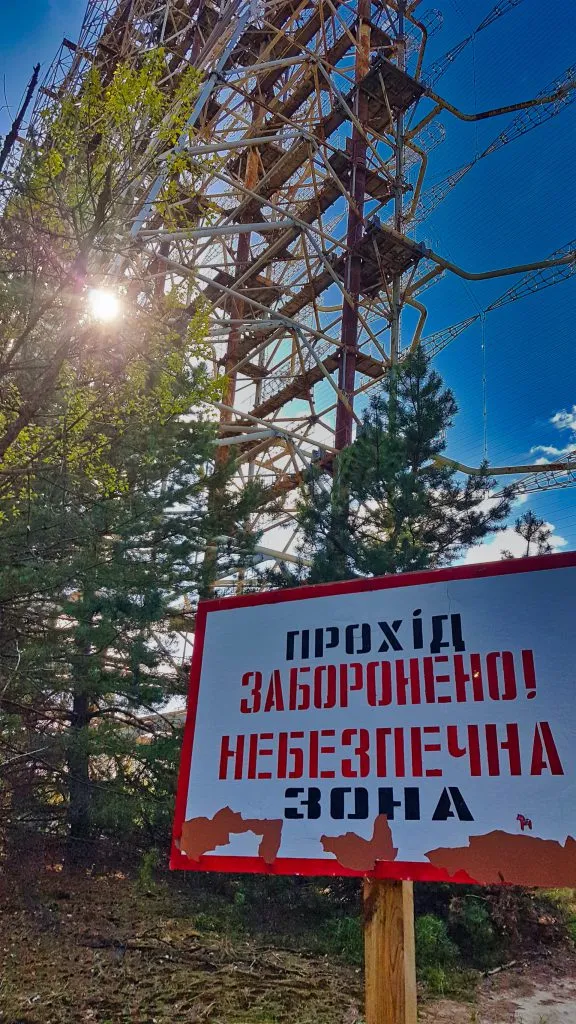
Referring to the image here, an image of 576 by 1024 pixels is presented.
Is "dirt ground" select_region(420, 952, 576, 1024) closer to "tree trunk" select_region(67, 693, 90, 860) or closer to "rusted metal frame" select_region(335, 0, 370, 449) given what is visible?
"tree trunk" select_region(67, 693, 90, 860)

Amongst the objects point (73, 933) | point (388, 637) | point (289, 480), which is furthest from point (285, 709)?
point (289, 480)

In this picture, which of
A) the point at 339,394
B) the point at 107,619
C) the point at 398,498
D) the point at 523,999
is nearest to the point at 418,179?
the point at 339,394

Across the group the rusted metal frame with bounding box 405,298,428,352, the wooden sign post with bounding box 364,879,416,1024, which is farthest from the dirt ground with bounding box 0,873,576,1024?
the rusted metal frame with bounding box 405,298,428,352

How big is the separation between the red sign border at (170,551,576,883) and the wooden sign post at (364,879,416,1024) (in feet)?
0.35

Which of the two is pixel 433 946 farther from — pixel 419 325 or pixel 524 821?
pixel 419 325

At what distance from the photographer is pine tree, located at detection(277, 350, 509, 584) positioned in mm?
10633

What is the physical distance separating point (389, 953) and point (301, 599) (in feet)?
4.59

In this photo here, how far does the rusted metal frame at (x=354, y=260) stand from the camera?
17531 mm

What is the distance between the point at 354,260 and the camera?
19203mm

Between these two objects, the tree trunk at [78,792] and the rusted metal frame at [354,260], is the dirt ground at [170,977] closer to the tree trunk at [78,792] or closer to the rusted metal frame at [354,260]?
the tree trunk at [78,792]

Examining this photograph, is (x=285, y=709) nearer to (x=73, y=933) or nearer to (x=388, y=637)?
(x=388, y=637)

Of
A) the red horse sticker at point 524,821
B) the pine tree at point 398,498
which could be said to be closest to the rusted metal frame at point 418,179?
the pine tree at point 398,498

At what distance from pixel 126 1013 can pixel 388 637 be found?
5.70m

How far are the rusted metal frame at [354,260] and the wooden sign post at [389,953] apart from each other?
15.3m
